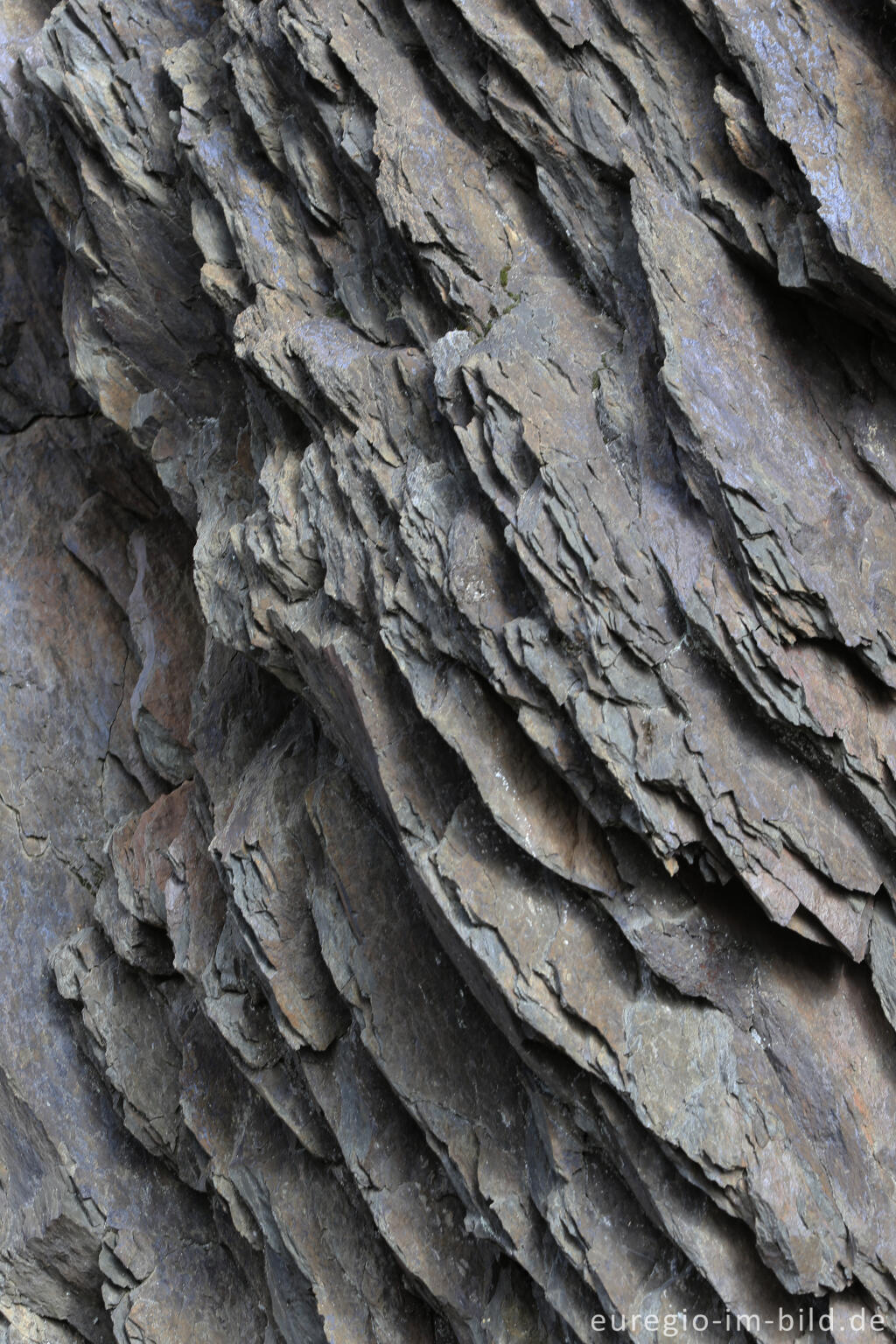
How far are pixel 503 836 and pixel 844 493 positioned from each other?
10.1ft

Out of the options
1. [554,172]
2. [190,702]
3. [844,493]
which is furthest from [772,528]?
[190,702]

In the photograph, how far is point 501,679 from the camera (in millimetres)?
8188

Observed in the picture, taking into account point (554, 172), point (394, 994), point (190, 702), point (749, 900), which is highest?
point (554, 172)

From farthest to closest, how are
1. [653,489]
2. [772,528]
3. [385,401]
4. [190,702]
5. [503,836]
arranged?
[190,702]
[385,401]
[503,836]
[653,489]
[772,528]

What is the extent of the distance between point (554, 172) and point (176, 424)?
5.29 meters

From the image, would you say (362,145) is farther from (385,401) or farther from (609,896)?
(609,896)

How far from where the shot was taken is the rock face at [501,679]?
7734mm

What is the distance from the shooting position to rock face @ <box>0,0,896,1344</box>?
7.73 meters

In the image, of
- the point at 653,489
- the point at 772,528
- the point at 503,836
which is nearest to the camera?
the point at 772,528

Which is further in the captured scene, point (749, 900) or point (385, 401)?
→ point (385, 401)

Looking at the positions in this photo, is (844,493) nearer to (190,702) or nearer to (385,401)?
(385,401)

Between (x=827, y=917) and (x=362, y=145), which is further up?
(x=362, y=145)

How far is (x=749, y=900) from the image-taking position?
8.16 m

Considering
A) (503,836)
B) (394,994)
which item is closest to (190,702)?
(394,994)
